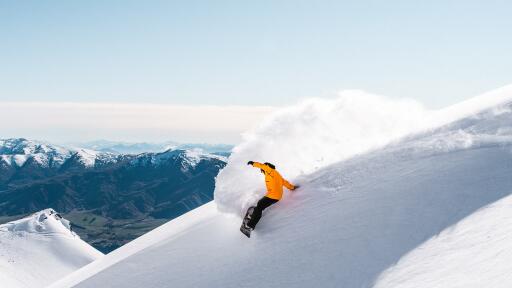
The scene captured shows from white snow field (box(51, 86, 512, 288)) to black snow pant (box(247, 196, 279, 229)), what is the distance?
31 cm

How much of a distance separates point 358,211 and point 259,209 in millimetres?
2861

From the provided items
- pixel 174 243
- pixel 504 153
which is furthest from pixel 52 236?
pixel 504 153

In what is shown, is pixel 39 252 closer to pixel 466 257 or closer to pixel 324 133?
pixel 324 133

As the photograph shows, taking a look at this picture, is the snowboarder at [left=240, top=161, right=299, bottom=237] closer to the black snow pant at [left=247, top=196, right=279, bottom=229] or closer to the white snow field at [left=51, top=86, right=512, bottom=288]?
the black snow pant at [left=247, top=196, right=279, bottom=229]

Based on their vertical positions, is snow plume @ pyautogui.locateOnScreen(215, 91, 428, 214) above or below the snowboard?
above

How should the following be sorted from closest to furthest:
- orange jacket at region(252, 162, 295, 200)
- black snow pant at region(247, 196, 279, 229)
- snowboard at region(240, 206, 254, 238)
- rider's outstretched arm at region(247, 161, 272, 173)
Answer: rider's outstretched arm at region(247, 161, 272, 173) → orange jacket at region(252, 162, 295, 200) → black snow pant at region(247, 196, 279, 229) → snowboard at region(240, 206, 254, 238)

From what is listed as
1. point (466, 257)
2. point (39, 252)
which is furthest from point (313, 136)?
point (39, 252)

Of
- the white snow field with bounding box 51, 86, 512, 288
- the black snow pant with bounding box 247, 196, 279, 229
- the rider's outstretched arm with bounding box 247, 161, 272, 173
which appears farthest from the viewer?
the black snow pant with bounding box 247, 196, 279, 229

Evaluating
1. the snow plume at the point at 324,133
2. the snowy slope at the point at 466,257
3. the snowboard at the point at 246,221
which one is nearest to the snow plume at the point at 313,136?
the snow plume at the point at 324,133

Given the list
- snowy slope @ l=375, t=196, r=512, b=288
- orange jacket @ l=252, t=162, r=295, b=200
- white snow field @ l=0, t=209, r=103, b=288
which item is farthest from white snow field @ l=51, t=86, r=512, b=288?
white snow field @ l=0, t=209, r=103, b=288

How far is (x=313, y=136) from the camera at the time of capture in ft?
54.0

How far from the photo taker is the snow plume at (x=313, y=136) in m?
15.4

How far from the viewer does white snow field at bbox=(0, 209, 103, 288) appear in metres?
98.8

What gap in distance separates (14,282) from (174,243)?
3466 inches
